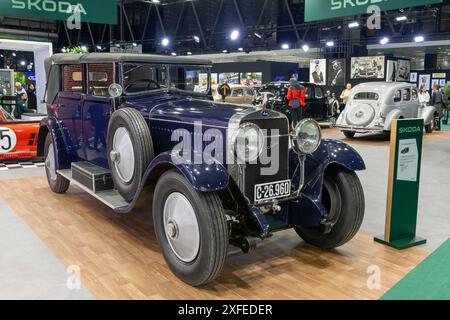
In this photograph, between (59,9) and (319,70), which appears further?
(319,70)

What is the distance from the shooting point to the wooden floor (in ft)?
9.88

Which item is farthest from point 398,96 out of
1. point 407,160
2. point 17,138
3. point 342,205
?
point 17,138

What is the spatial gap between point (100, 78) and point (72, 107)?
0.74 meters

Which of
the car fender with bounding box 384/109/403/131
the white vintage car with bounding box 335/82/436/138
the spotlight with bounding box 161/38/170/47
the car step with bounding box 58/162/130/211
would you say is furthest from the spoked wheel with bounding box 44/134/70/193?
Result: the spotlight with bounding box 161/38/170/47

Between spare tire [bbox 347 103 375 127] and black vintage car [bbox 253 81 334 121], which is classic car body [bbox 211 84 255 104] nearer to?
black vintage car [bbox 253 81 334 121]

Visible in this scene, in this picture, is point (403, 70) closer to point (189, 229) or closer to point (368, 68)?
point (368, 68)

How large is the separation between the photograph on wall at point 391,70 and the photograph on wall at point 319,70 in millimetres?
2647

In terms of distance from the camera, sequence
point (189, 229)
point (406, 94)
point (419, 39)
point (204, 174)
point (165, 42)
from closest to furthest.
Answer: point (204, 174)
point (189, 229)
point (406, 94)
point (419, 39)
point (165, 42)

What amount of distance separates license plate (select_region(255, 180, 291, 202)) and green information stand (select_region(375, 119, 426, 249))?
3.54 ft

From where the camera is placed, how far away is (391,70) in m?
16.9

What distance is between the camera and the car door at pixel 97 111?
4.41 meters

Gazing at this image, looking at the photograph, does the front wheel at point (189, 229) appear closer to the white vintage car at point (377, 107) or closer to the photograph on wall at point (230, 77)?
the white vintage car at point (377, 107)

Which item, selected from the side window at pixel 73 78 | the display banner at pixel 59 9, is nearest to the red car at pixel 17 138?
the display banner at pixel 59 9
